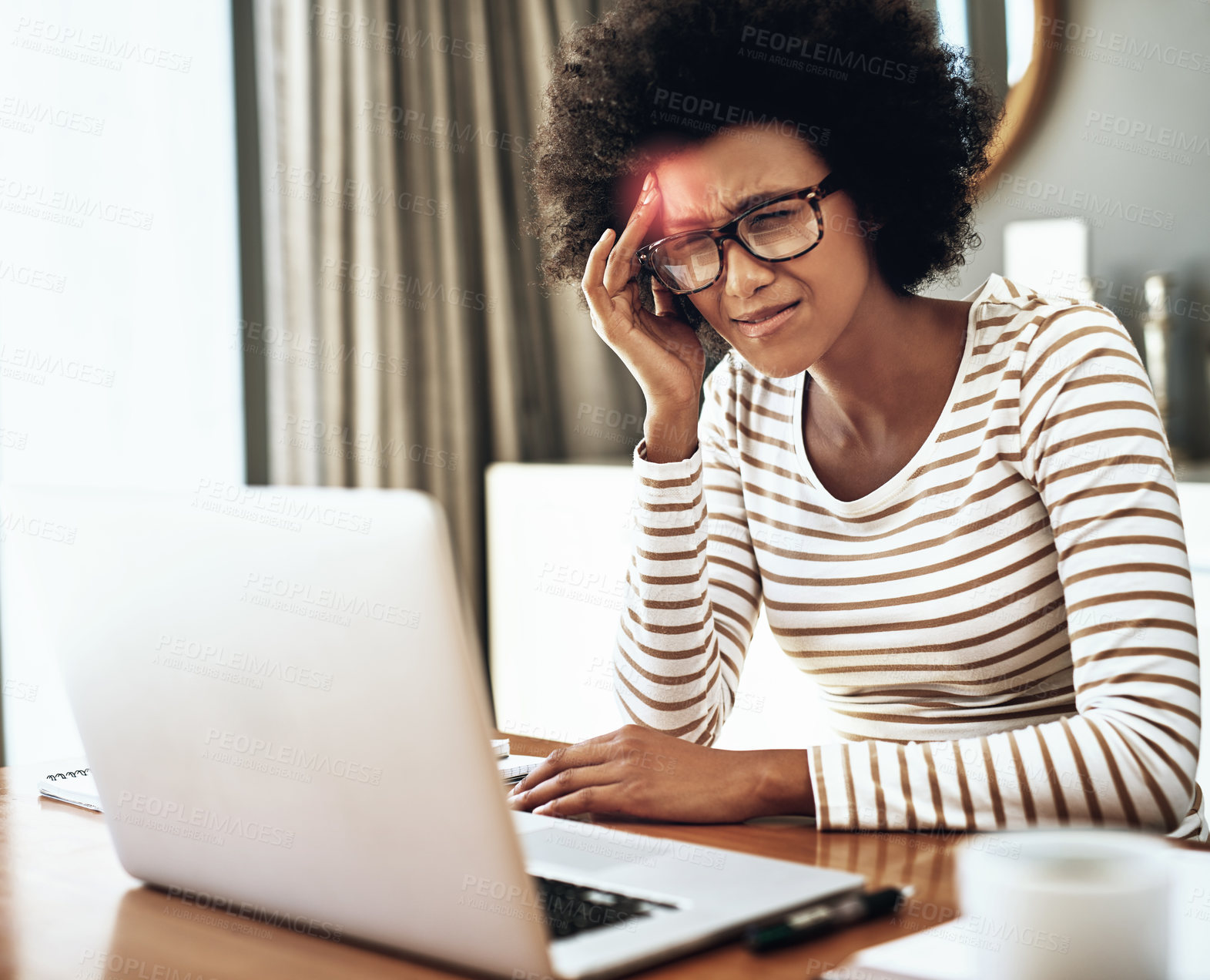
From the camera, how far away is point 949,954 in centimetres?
59

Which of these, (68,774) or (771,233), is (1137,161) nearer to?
(771,233)

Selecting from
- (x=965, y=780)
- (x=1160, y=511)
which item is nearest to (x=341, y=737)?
(x=965, y=780)

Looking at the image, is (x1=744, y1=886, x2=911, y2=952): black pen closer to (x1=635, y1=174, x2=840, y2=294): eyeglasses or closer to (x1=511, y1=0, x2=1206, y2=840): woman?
(x1=511, y1=0, x2=1206, y2=840): woman

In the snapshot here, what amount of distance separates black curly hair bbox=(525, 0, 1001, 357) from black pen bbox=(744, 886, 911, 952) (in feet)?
2.50

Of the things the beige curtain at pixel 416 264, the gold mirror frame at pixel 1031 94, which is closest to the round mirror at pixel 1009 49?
the gold mirror frame at pixel 1031 94

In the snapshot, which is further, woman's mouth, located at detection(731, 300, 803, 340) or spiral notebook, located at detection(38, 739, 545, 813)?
woman's mouth, located at detection(731, 300, 803, 340)

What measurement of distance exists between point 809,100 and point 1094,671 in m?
0.61

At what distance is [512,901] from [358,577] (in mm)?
156

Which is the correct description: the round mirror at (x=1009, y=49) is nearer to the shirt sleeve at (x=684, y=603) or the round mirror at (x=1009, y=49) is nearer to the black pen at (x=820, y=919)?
the shirt sleeve at (x=684, y=603)

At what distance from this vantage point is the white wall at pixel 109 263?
2148mm

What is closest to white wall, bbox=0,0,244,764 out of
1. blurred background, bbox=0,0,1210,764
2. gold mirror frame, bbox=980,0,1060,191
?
blurred background, bbox=0,0,1210,764

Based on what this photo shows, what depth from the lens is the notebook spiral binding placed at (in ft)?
3.42

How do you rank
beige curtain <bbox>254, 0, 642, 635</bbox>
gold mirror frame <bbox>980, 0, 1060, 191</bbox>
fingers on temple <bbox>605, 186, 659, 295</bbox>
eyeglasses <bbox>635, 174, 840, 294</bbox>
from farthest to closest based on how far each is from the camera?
1. beige curtain <bbox>254, 0, 642, 635</bbox>
2. gold mirror frame <bbox>980, 0, 1060, 191</bbox>
3. fingers on temple <bbox>605, 186, 659, 295</bbox>
4. eyeglasses <bbox>635, 174, 840, 294</bbox>

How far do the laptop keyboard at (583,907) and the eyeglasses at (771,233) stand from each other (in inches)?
26.2
